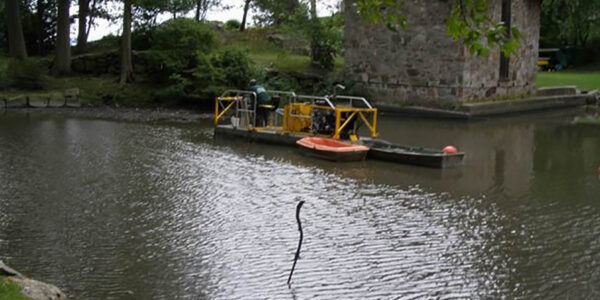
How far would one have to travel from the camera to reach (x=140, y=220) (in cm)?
1163

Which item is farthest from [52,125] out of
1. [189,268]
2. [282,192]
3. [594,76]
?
[594,76]

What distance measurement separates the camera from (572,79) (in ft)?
118

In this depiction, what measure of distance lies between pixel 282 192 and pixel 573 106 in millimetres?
19152

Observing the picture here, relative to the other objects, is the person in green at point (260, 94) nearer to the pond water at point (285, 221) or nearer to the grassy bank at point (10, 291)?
the pond water at point (285, 221)

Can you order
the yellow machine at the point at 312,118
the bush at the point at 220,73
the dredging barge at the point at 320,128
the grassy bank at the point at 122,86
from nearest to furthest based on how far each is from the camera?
the dredging barge at the point at 320,128
the yellow machine at the point at 312,118
the bush at the point at 220,73
the grassy bank at the point at 122,86

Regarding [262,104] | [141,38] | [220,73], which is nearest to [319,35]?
[220,73]

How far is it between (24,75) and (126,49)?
352 centimetres

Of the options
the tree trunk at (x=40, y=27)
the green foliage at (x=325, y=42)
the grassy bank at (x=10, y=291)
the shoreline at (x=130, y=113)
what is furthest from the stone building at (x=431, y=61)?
the grassy bank at (x=10, y=291)

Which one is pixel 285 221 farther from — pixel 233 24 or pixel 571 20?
pixel 571 20

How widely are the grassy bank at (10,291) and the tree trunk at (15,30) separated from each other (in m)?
23.3

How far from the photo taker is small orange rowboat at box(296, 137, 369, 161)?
1681 centimetres

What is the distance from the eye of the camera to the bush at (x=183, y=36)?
27.7 meters

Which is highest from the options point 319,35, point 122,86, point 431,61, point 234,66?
point 319,35

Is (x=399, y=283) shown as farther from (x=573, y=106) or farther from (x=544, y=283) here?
(x=573, y=106)
